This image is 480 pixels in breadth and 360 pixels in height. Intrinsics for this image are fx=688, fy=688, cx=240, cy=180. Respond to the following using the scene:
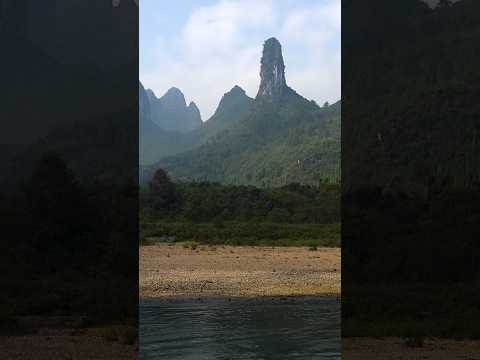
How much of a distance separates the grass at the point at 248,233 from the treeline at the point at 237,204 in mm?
2367

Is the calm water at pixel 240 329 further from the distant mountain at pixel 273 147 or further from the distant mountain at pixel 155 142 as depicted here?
the distant mountain at pixel 155 142

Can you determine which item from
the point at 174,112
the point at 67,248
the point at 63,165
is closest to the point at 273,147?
the point at 63,165

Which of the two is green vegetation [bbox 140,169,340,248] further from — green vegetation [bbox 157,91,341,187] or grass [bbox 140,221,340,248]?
green vegetation [bbox 157,91,341,187]

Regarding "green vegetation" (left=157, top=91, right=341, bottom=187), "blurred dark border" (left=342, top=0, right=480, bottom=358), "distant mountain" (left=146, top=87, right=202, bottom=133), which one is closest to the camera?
"blurred dark border" (left=342, top=0, right=480, bottom=358)

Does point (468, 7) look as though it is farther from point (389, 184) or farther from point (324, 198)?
point (324, 198)

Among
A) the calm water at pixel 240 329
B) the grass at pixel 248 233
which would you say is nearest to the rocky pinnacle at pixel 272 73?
the grass at pixel 248 233

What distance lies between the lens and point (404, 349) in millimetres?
10898

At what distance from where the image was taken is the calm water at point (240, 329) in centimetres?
1146

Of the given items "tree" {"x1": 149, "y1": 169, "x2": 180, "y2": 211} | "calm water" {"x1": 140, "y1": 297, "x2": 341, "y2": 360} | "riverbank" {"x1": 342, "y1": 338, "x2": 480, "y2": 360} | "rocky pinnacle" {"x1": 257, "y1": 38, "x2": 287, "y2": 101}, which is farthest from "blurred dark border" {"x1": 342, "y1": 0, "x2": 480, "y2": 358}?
"rocky pinnacle" {"x1": 257, "y1": 38, "x2": 287, "y2": 101}

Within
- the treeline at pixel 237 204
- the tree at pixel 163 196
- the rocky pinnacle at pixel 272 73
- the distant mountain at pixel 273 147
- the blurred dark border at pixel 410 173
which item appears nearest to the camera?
the blurred dark border at pixel 410 173

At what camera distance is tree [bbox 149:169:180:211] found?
51.8m

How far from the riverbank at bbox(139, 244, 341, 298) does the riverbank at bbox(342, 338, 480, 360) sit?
9.82m

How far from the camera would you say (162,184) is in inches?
2072

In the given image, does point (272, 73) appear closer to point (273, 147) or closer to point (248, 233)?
point (273, 147)
